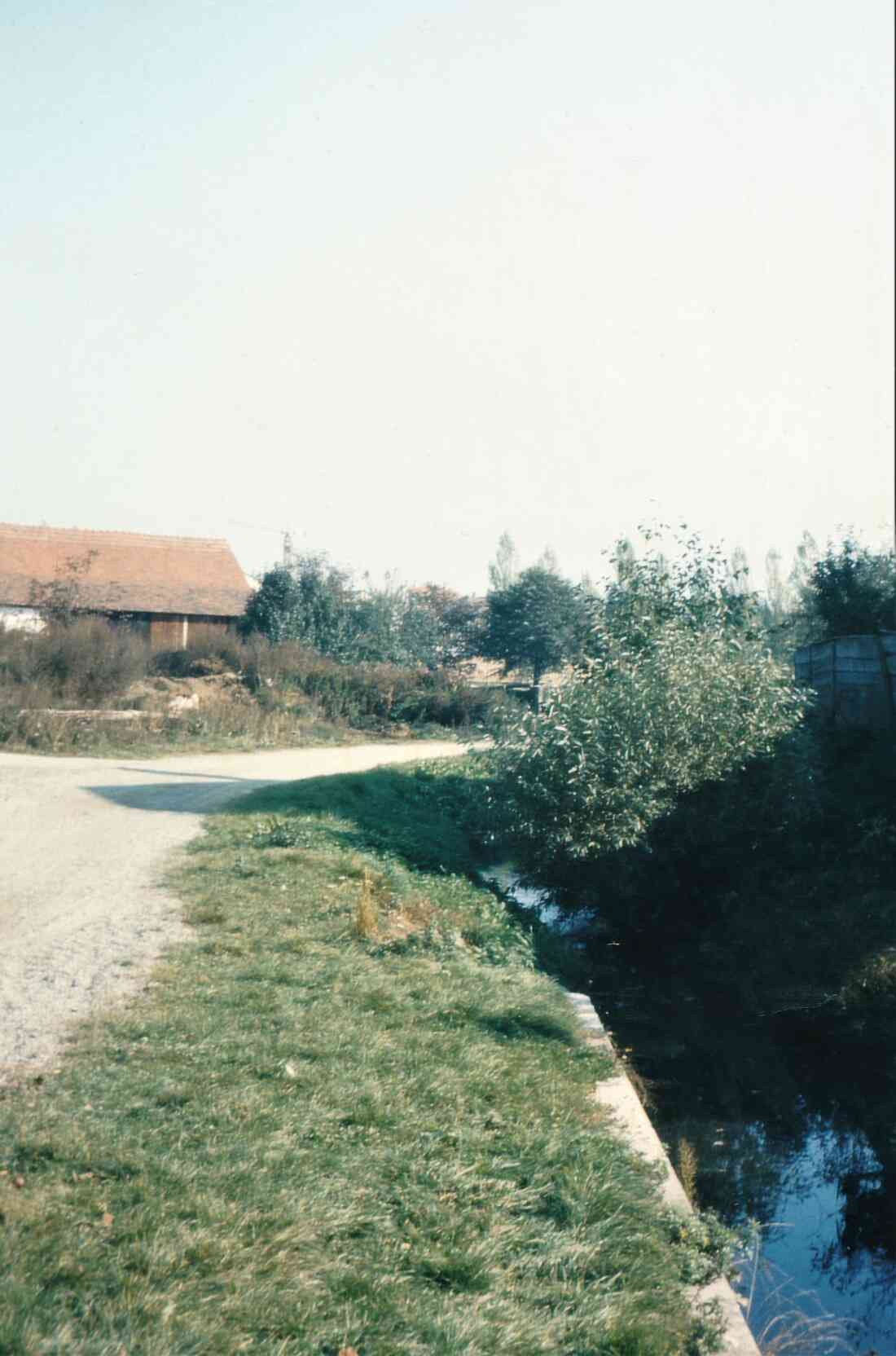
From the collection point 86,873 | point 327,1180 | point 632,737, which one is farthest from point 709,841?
point 327,1180

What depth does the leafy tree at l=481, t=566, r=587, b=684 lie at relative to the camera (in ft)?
137

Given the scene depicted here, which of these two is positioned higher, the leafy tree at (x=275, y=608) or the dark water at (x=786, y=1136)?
the leafy tree at (x=275, y=608)

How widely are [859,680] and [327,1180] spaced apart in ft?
38.4

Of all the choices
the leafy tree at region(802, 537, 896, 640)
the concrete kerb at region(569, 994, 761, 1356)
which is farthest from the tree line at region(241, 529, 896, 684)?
A: the concrete kerb at region(569, 994, 761, 1356)

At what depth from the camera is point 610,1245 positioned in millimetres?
4379

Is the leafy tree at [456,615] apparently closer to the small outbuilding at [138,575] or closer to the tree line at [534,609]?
the tree line at [534,609]

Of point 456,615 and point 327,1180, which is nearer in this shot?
point 327,1180

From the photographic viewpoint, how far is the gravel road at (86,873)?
5.92 metres

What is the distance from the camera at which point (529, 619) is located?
42281 millimetres

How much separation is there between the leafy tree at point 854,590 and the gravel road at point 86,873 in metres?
8.02

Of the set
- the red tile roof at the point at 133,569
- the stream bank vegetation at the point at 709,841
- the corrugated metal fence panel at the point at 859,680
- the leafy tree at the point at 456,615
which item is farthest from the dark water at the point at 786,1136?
the leafy tree at the point at 456,615

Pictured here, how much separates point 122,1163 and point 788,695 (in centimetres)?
998

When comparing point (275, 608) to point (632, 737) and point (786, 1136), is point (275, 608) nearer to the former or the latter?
point (632, 737)

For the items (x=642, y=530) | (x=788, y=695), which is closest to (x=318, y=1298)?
(x=788, y=695)
